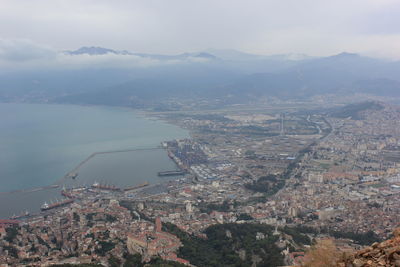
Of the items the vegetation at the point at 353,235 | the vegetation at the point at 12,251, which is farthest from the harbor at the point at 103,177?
the vegetation at the point at 353,235

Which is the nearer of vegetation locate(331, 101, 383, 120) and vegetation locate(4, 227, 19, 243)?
vegetation locate(4, 227, 19, 243)

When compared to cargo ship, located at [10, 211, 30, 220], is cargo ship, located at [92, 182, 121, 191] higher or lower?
higher

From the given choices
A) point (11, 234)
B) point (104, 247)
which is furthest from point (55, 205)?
point (104, 247)

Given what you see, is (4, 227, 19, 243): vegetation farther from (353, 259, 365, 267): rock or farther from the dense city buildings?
(353, 259, 365, 267): rock

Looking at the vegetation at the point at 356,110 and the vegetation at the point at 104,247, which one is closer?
the vegetation at the point at 104,247

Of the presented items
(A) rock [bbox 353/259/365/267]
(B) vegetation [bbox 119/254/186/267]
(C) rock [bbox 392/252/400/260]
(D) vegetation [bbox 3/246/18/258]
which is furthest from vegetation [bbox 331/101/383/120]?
(C) rock [bbox 392/252/400/260]

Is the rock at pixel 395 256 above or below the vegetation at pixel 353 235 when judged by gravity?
above

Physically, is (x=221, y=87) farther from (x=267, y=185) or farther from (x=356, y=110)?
(x=267, y=185)

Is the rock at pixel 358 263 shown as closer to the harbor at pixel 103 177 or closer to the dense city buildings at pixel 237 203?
the dense city buildings at pixel 237 203
